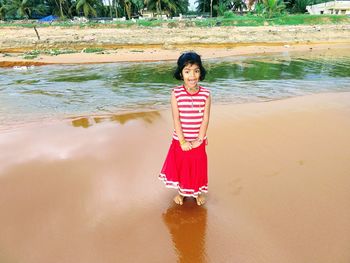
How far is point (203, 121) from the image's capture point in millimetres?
2521

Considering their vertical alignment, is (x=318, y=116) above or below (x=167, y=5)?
below

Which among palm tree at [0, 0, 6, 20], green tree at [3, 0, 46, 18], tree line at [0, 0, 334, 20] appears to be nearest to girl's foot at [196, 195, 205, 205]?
tree line at [0, 0, 334, 20]

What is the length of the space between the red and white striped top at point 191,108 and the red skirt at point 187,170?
0.47 feet

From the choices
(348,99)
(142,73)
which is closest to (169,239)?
(348,99)

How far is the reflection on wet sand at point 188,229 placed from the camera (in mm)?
2203

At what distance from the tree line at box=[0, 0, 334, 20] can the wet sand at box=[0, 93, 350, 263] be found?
40.0m

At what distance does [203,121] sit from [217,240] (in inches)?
39.1

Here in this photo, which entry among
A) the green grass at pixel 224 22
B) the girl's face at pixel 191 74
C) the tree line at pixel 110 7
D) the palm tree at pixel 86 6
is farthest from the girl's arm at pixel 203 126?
the palm tree at pixel 86 6

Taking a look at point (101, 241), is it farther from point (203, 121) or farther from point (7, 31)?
point (7, 31)

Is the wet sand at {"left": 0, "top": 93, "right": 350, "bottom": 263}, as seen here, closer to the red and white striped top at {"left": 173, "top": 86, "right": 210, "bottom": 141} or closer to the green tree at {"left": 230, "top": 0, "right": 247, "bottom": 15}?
the red and white striped top at {"left": 173, "top": 86, "right": 210, "bottom": 141}

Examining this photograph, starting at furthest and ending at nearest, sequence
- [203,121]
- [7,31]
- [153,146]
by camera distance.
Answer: [7,31] < [153,146] < [203,121]

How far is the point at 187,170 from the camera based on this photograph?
2.59 m

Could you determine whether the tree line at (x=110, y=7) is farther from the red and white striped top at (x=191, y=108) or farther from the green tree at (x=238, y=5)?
the red and white striped top at (x=191, y=108)

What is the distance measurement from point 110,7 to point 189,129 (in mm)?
48124
